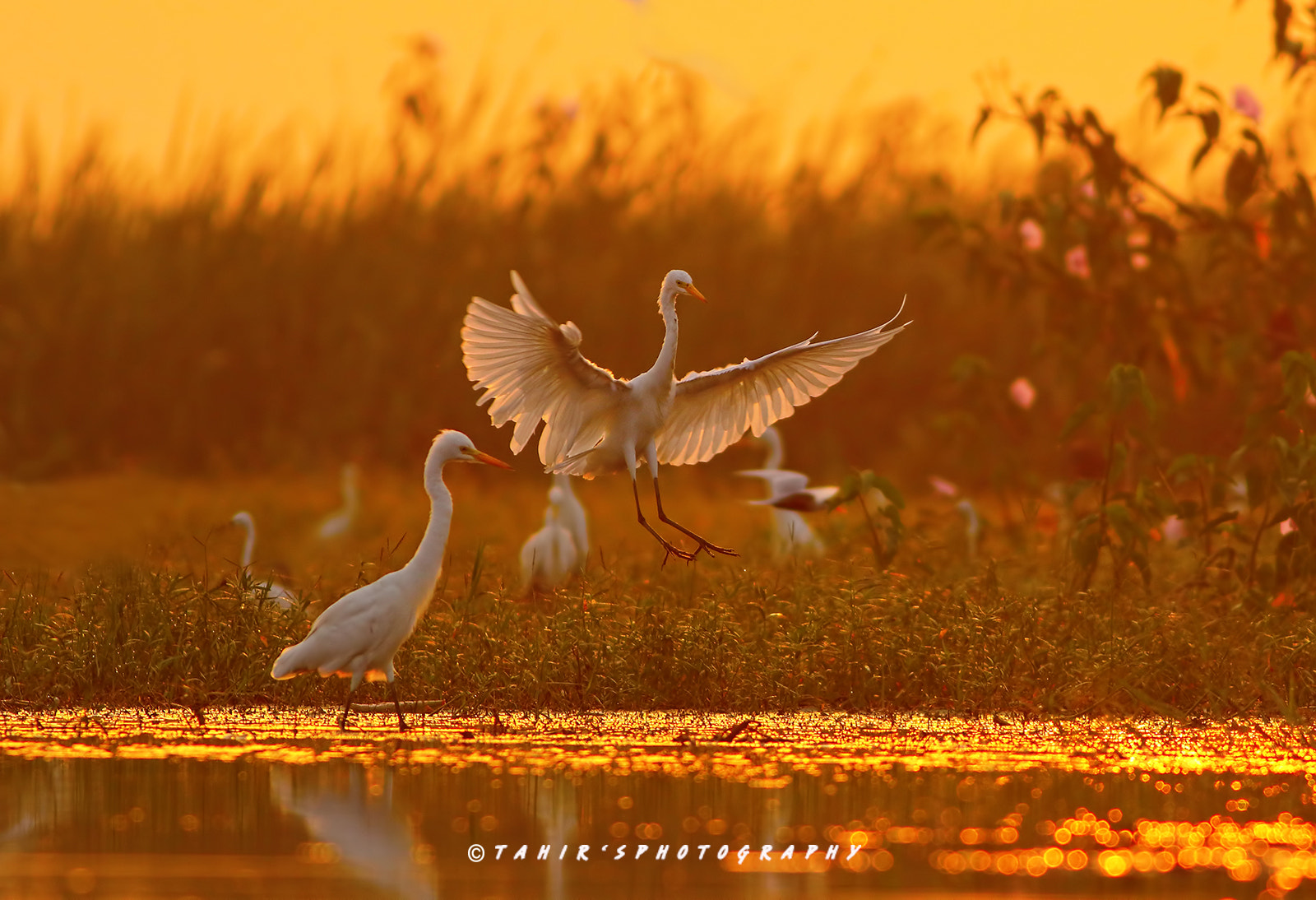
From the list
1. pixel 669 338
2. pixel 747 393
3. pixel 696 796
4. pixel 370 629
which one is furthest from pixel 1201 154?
pixel 696 796

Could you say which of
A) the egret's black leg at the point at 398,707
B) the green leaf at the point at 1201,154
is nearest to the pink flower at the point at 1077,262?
the green leaf at the point at 1201,154

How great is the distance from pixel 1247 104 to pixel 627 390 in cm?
301

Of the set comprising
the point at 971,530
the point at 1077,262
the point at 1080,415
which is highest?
the point at 1077,262

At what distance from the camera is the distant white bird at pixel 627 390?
6488 mm

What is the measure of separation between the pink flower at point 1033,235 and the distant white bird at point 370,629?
3.53 m

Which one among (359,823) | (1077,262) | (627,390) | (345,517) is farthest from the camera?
(345,517)

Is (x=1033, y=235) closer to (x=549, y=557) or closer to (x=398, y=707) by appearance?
(x=549, y=557)

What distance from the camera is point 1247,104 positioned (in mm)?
8219

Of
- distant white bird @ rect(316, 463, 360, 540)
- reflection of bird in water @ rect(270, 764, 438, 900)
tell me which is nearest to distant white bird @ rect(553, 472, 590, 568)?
distant white bird @ rect(316, 463, 360, 540)

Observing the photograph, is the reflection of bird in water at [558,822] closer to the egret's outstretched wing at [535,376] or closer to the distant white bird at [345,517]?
the egret's outstretched wing at [535,376]

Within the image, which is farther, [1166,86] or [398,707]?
[1166,86]

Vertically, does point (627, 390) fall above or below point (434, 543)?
above

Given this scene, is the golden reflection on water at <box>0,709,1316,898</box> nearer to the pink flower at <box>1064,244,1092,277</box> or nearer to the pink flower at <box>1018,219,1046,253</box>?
the pink flower at <box>1064,244,1092,277</box>

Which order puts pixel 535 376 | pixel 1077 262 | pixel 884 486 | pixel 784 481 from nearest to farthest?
pixel 535 376, pixel 884 486, pixel 1077 262, pixel 784 481
